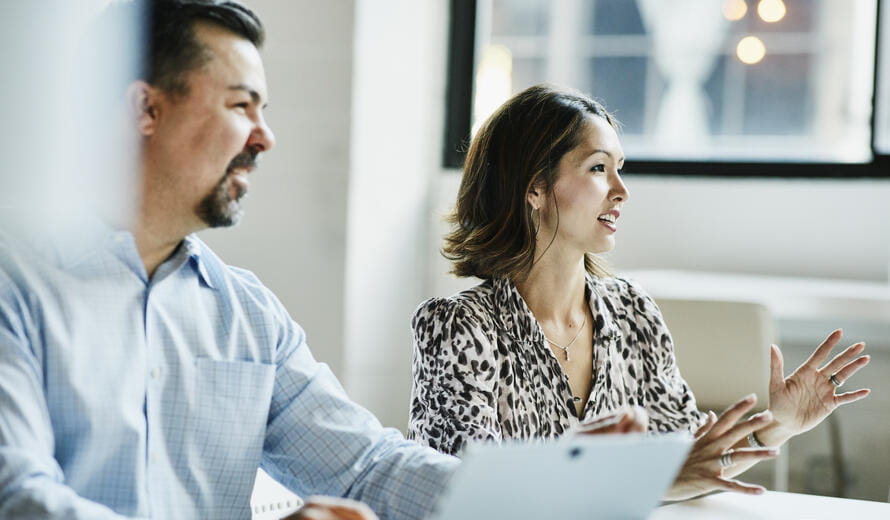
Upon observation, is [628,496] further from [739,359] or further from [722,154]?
[722,154]

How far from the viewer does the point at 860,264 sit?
3262 millimetres

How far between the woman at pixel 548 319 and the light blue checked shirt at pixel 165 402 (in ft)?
0.77

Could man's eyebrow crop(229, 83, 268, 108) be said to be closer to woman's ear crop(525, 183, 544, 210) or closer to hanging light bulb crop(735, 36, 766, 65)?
woman's ear crop(525, 183, 544, 210)

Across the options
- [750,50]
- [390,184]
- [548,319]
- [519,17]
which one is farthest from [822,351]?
[519,17]

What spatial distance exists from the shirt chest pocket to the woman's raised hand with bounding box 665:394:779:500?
21.4 inches

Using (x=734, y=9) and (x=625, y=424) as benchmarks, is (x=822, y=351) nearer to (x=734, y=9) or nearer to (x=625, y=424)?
(x=625, y=424)

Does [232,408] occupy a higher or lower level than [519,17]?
lower

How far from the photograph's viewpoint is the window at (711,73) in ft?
11.0

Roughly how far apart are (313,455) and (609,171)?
769 millimetres

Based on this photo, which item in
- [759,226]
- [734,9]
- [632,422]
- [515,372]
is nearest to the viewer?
[632,422]

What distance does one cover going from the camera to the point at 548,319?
5.60 ft

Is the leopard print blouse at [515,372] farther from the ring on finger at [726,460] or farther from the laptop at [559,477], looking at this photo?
the laptop at [559,477]

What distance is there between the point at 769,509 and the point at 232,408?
0.71m

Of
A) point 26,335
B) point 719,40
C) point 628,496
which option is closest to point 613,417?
point 628,496
